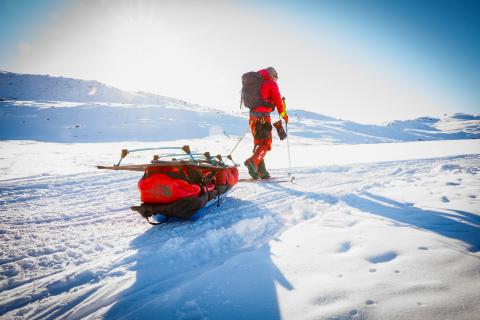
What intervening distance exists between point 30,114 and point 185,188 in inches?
1356

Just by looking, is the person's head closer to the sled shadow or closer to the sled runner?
the sled shadow

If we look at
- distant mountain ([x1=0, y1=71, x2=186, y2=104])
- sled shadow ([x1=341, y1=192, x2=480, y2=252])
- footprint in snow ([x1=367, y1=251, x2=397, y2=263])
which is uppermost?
distant mountain ([x1=0, y1=71, x2=186, y2=104])

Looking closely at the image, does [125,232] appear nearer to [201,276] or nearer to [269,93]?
[201,276]

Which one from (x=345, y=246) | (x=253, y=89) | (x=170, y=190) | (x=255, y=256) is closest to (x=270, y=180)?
(x=253, y=89)

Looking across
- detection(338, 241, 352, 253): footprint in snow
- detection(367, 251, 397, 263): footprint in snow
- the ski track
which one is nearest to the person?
the ski track

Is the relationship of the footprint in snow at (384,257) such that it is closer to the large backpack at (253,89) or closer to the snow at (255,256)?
the snow at (255,256)

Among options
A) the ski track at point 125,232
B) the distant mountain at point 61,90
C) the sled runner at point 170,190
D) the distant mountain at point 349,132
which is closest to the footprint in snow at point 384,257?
the ski track at point 125,232

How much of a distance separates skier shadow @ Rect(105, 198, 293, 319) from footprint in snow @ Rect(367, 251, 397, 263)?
0.83 meters

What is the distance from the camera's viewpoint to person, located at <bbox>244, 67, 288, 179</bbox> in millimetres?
6141

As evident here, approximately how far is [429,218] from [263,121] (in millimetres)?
3975

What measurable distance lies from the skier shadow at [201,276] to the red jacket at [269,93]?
12.2 feet

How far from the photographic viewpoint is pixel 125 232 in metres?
3.32

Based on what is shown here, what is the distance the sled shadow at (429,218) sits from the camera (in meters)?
2.59

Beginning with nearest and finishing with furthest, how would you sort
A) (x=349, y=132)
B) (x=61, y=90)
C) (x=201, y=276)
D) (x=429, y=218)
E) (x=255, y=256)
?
(x=201, y=276) → (x=255, y=256) → (x=429, y=218) → (x=349, y=132) → (x=61, y=90)
